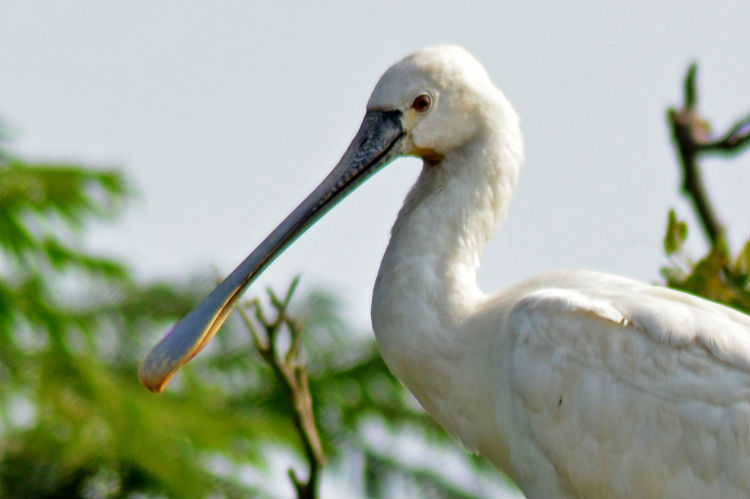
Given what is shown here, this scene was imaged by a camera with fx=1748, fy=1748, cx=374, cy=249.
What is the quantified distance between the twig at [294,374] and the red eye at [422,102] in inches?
42.9

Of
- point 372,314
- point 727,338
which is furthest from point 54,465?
point 727,338

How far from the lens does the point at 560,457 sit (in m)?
6.71

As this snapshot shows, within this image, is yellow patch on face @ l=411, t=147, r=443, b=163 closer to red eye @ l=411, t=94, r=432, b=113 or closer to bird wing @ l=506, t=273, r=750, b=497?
red eye @ l=411, t=94, r=432, b=113

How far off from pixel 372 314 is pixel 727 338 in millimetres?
1451

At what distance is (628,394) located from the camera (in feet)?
22.3

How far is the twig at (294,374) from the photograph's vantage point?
6.29m

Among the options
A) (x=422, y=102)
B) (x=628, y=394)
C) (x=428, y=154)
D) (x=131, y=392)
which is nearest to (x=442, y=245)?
(x=428, y=154)

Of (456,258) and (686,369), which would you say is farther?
(456,258)

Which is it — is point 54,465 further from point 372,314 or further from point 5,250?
point 372,314

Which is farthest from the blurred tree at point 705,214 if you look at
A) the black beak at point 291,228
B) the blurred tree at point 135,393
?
the blurred tree at point 135,393

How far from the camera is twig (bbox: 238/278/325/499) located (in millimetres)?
6289

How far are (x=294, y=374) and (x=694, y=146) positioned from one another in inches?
75.1

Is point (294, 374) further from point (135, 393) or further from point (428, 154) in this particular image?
point (135, 393)

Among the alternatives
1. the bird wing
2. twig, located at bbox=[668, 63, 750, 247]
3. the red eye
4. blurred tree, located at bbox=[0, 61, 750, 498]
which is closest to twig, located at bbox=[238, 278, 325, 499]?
the bird wing
